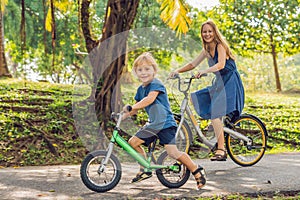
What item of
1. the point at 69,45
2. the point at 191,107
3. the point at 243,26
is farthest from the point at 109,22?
the point at 69,45

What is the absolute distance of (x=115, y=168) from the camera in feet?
15.1

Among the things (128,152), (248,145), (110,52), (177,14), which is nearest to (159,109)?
(128,152)

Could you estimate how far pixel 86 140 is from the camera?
27.0 ft

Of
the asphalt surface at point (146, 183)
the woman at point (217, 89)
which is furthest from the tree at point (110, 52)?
the woman at point (217, 89)

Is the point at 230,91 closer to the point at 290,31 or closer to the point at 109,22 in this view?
the point at 109,22

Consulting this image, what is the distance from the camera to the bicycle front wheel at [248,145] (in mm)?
6090

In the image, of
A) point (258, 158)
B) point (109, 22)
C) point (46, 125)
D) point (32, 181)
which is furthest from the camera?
point (46, 125)

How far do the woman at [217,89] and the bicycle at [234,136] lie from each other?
15cm

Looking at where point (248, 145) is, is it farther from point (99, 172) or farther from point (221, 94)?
point (99, 172)

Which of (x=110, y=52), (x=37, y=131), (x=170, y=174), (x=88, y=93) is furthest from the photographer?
(x=88, y=93)

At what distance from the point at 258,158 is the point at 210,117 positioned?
0.99 m

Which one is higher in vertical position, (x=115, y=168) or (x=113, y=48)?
(x=113, y=48)

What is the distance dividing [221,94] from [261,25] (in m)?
13.7

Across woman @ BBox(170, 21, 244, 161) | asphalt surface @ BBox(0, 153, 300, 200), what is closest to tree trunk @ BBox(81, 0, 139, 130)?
asphalt surface @ BBox(0, 153, 300, 200)
